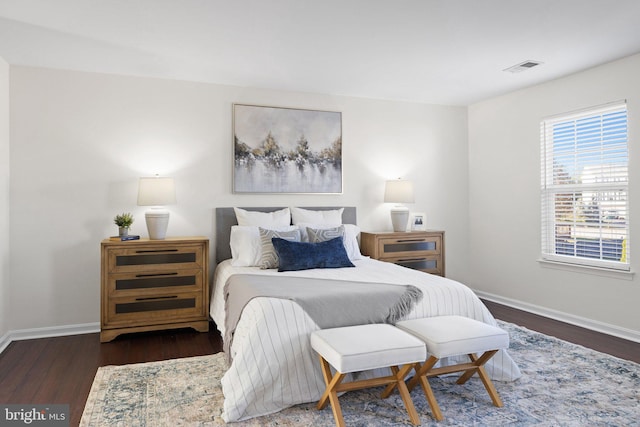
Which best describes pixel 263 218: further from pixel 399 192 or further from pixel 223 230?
pixel 399 192

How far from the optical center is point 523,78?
4457 mm

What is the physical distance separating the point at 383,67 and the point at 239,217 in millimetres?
2096

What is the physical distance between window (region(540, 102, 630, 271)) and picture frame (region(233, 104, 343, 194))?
7.73 ft

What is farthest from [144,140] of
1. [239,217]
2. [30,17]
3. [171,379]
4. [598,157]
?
[598,157]

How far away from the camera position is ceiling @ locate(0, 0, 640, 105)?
9.32 feet

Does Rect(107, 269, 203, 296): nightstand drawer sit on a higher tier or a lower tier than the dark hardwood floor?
higher

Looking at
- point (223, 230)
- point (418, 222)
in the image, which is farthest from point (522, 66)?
point (223, 230)

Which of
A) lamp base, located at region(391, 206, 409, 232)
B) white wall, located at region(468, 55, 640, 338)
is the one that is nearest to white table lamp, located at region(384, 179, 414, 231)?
lamp base, located at region(391, 206, 409, 232)

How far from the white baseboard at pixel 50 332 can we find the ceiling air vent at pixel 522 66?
4765mm

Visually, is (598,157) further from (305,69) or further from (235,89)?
(235,89)

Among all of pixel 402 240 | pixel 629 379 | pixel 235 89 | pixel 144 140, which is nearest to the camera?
pixel 629 379

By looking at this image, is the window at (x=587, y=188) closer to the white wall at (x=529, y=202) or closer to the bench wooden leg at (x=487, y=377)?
the white wall at (x=529, y=202)

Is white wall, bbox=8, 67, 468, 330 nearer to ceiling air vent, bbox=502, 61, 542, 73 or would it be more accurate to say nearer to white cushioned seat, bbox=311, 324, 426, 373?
ceiling air vent, bbox=502, 61, 542, 73

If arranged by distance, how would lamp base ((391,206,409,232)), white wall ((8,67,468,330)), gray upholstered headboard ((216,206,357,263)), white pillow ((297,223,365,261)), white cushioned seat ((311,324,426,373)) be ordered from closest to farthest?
1. white cushioned seat ((311,324,426,373))
2. white wall ((8,67,468,330))
3. white pillow ((297,223,365,261))
4. gray upholstered headboard ((216,206,357,263))
5. lamp base ((391,206,409,232))
